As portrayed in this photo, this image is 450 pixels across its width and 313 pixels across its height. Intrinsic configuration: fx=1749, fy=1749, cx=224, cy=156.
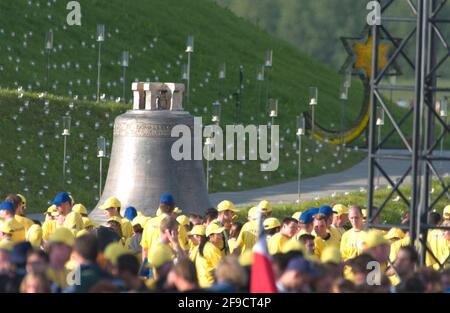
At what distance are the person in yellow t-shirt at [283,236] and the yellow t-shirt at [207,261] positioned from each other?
735 mm

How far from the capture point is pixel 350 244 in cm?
2055

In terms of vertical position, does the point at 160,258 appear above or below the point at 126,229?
above

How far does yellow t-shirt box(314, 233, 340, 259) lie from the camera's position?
67.5ft

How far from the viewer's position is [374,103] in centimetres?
2022

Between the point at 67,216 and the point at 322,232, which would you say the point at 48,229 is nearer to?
the point at 67,216

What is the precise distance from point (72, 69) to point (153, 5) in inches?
504

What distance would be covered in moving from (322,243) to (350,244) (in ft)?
1.35

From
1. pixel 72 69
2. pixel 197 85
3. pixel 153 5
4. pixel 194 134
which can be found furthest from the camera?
pixel 153 5

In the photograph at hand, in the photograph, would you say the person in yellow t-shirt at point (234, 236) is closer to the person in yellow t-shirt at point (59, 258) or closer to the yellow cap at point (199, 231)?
the yellow cap at point (199, 231)

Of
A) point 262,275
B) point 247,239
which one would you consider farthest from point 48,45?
point 262,275

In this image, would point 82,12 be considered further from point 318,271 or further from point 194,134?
point 318,271

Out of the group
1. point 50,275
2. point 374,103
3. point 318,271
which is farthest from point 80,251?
point 374,103
